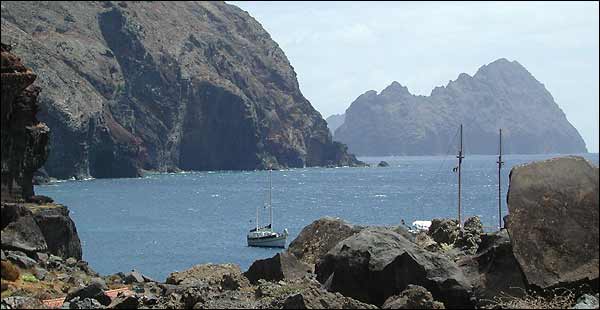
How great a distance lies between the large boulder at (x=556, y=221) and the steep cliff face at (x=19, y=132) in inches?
468

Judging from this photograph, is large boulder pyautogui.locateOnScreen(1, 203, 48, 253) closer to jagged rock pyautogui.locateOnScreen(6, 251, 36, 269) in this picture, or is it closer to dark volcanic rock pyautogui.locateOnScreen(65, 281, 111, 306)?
jagged rock pyautogui.locateOnScreen(6, 251, 36, 269)

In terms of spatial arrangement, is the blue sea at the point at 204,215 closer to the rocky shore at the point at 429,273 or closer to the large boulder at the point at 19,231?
the large boulder at the point at 19,231

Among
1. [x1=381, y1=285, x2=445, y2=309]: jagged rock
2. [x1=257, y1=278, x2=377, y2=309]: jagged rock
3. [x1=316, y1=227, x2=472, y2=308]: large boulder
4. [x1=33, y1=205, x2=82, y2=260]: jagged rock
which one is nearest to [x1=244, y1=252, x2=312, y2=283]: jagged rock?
[x1=316, y1=227, x2=472, y2=308]: large boulder

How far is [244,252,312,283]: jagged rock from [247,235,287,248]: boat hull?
68788mm

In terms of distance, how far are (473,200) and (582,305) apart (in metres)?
148

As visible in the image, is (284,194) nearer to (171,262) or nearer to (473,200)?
(473,200)

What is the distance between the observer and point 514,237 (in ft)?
58.5

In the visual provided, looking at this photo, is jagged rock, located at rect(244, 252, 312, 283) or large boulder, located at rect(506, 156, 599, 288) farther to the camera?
jagged rock, located at rect(244, 252, 312, 283)

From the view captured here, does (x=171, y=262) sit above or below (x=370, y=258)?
below

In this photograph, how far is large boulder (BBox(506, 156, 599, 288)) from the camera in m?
17.0

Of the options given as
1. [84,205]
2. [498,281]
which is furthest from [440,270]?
A: [84,205]

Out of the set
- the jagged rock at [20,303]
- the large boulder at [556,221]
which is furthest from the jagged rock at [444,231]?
the jagged rock at [20,303]

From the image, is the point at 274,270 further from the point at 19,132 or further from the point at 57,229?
the point at 57,229

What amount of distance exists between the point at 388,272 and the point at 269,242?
7428cm
